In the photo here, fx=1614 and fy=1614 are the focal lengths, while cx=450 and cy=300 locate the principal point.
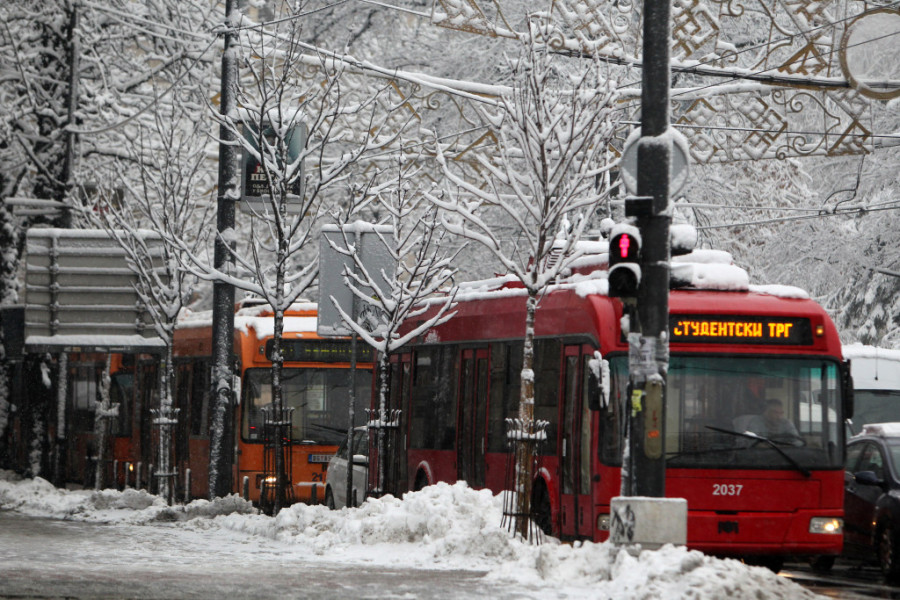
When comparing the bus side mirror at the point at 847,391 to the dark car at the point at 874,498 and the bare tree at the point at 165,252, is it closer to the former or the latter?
the dark car at the point at 874,498

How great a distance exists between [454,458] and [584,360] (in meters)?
3.60

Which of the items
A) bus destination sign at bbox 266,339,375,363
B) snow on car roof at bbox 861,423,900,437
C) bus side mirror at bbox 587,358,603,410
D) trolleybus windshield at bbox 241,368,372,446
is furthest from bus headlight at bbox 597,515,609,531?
bus destination sign at bbox 266,339,375,363

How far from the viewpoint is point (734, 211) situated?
28.9 meters

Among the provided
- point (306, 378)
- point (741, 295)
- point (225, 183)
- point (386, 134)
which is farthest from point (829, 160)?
point (741, 295)

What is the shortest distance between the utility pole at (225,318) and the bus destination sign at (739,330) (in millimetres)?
7150

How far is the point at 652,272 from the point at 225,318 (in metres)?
8.81

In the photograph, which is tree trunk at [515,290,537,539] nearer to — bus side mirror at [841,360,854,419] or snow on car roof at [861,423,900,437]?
bus side mirror at [841,360,854,419]

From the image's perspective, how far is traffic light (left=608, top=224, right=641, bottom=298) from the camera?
11.5m

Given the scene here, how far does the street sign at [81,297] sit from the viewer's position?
24.0m

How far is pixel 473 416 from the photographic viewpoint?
56.2 ft

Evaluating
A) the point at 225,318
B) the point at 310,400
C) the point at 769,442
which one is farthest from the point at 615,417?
the point at 310,400

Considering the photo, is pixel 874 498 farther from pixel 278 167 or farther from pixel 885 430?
pixel 278 167

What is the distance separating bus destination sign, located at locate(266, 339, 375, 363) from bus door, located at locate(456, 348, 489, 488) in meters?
5.17

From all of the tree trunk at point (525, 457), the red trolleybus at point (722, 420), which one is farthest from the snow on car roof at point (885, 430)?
the tree trunk at point (525, 457)
